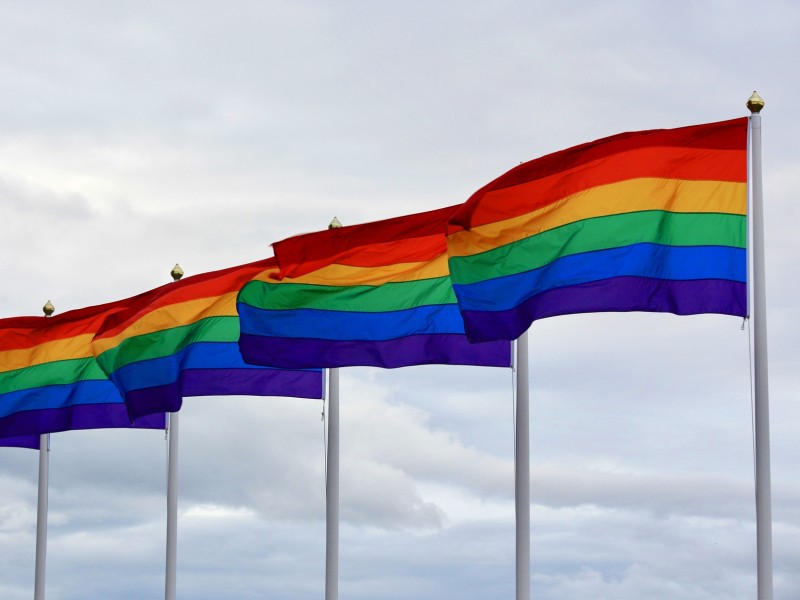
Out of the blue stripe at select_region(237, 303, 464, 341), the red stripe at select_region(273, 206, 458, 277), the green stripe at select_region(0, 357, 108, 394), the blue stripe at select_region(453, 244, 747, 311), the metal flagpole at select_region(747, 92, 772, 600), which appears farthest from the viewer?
the green stripe at select_region(0, 357, 108, 394)

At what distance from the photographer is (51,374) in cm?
3350

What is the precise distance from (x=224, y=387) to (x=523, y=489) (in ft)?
26.1

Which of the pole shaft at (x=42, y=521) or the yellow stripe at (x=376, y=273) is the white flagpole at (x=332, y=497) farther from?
the pole shaft at (x=42, y=521)

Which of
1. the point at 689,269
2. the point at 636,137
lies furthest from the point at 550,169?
the point at 689,269

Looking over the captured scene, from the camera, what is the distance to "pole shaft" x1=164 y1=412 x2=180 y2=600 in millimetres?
30578

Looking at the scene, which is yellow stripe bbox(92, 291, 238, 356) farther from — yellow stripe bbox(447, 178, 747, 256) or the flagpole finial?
the flagpole finial

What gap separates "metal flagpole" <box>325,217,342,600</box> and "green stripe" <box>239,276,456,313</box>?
1314 millimetres

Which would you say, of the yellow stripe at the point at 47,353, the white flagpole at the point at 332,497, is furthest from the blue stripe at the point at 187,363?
the yellow stripe at the point at 47,353

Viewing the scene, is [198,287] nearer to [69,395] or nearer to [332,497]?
[332,497]

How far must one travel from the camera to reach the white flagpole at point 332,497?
2664 centimetres

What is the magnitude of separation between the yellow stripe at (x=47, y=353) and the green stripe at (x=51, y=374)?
0.09m

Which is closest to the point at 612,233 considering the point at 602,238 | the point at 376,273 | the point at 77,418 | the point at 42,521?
the point at 602,238

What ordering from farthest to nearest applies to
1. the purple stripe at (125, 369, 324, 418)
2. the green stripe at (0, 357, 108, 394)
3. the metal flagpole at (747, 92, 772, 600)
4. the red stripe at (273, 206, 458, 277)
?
1. the green stripe at (0, 357, 108, 394)
2. the purple stripe at (125, 369, 324, 418)
3. the red stripe at (273, 206, 458, 277)
4. the metal flagpole at (747, 92, 772, 600)

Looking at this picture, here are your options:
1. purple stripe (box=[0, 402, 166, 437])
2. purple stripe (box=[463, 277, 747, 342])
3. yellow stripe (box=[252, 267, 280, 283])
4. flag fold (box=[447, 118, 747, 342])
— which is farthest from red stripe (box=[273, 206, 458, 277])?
purple stripe (box=[0, 402, 166, 437])
